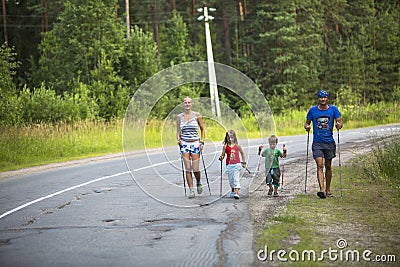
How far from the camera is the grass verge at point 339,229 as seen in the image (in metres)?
7.29

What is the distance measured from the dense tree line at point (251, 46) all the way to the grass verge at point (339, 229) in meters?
28.7

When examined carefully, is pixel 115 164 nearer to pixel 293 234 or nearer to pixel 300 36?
pixel 293 234

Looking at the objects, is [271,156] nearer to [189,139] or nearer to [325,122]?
[325,122]

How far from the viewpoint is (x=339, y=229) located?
29.4ft

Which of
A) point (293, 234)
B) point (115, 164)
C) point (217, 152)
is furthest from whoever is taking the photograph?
point (217, 152)

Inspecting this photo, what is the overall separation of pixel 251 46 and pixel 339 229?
54829mm

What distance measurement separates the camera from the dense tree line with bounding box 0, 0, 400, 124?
40.8 metres

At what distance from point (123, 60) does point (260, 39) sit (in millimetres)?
19379

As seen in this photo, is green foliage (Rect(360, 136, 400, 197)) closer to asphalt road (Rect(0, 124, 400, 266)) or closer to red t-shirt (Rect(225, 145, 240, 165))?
asphalt road (Rect(0, 124, 400, 266))

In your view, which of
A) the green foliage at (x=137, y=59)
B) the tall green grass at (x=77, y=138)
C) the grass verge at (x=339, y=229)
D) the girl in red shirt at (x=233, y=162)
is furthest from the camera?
the green foliage at (x=137, y=59)

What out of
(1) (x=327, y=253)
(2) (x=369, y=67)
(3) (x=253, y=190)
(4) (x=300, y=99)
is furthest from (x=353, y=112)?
(1) (x=327, y=253)

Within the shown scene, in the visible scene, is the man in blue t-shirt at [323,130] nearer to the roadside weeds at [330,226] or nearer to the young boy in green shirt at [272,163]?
the roadside weeds at [330,226]

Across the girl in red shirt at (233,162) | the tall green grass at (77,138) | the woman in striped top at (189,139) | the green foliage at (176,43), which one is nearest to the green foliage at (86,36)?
the tall green grass at (77,138)

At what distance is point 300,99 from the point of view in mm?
56438
